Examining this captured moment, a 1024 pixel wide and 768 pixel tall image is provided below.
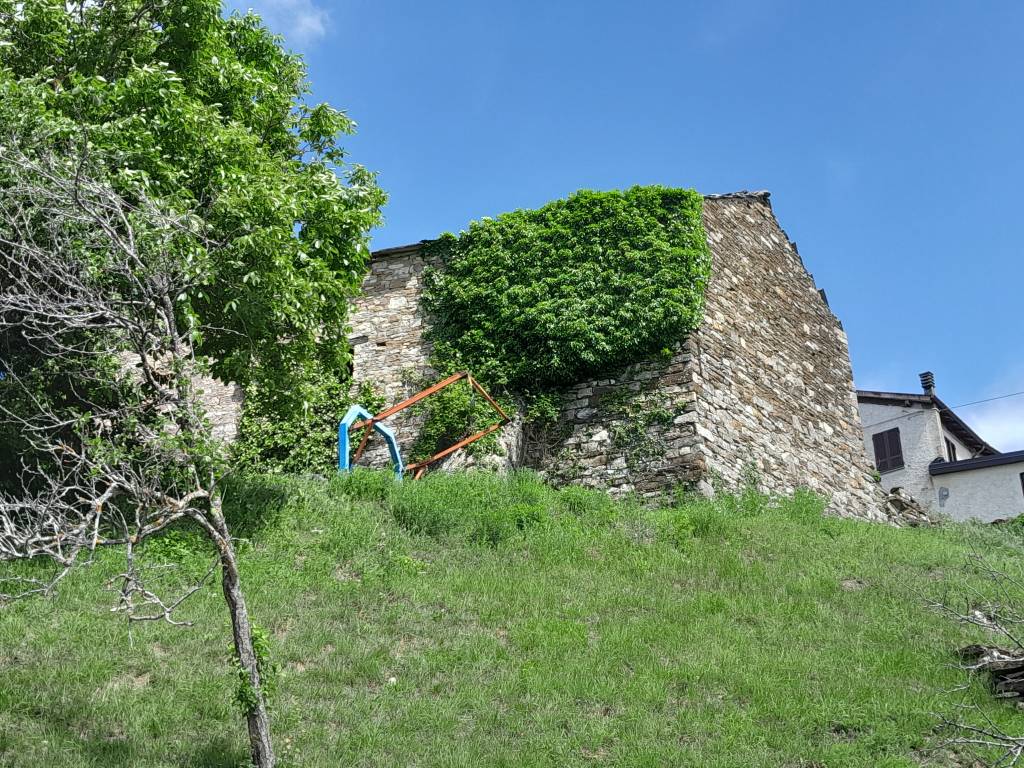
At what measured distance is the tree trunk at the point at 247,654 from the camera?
6262mm

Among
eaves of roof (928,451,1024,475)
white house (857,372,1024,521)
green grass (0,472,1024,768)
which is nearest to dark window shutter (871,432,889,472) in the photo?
white house (857,372,1024,521)

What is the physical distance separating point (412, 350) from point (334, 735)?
31.6 ft

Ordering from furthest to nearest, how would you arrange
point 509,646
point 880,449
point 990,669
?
point 880,449, point 509,646, point 990,669

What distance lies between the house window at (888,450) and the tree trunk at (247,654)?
82.2ft

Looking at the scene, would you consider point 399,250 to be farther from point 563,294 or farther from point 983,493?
point 983,493

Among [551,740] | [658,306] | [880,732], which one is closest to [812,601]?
[880,732]

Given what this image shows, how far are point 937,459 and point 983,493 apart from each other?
70.8 inches

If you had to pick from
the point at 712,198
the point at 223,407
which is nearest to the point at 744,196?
the point at 712,198

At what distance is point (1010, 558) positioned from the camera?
40.2 feet

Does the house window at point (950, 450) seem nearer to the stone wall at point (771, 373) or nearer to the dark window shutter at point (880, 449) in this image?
the dark window shutter at point (880, 449)

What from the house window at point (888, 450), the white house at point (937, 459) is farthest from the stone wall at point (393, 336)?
the house window at point (888, 450)

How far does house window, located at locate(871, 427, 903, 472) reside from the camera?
2847cm

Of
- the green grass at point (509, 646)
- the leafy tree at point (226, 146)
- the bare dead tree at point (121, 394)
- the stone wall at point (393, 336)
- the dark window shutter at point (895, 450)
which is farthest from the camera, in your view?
the dark window shutter at point (895, 450)

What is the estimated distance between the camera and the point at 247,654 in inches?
253
